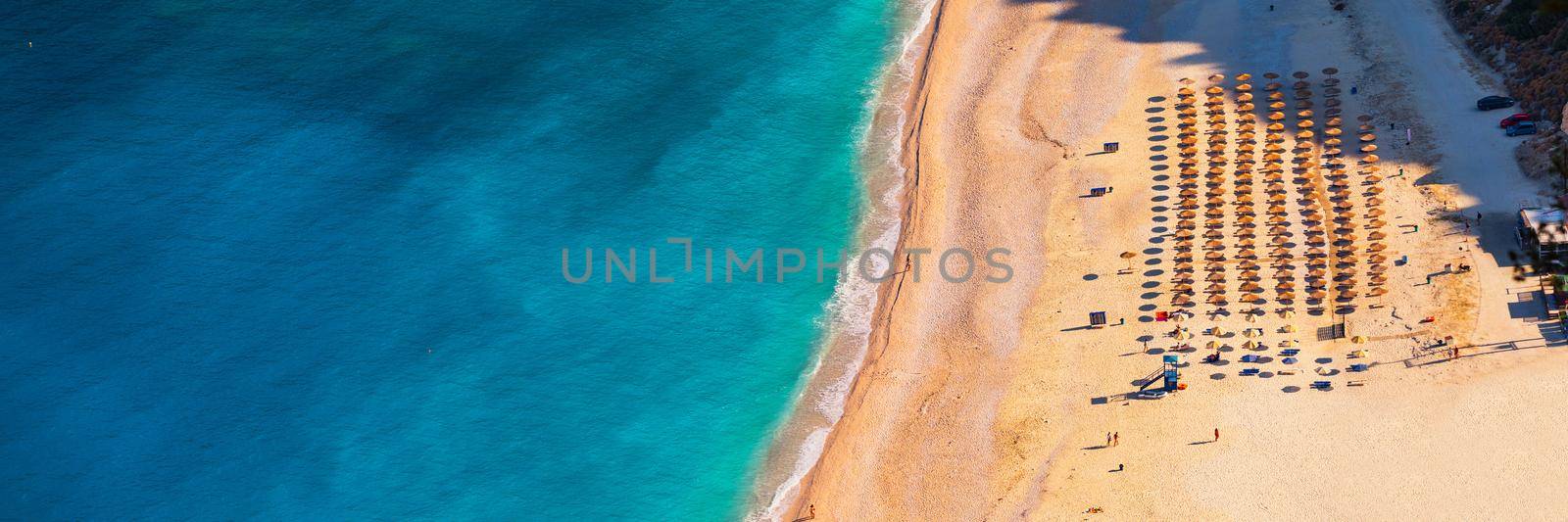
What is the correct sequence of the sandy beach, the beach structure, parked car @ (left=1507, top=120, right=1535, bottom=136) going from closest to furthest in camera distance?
the sandy beach, the beach structure, parked car @ (left=1507, top=120, right=1535, bottom=136)

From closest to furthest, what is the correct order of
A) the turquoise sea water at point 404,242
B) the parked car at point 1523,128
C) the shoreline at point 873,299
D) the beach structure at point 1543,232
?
the shoreline at point 873,299 < the beach structure at point 1543,232 < the turquoise sea water at point 404,242 < the parked car at point 1523,128

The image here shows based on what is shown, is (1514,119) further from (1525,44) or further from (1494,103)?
(1525,44)

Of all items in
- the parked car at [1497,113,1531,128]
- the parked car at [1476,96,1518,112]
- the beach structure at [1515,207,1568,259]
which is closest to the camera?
the beach structure at [1515,207,1568,259]

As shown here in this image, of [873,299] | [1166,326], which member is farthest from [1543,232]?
[873,299]

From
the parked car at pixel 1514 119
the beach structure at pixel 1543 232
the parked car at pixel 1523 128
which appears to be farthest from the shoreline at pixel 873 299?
the parked car at pixel 1523 128

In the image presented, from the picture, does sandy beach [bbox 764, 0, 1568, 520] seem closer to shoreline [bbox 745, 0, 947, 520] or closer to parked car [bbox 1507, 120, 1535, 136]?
shoreline [bbox 745, 0, 947, 520]

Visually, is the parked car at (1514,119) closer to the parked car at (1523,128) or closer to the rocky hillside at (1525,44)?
the parked car at (1523,128)

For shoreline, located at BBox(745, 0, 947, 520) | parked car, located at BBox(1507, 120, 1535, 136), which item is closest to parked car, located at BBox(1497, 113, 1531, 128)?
parked car, located at BBox(1507, 120, 1535, 136)
